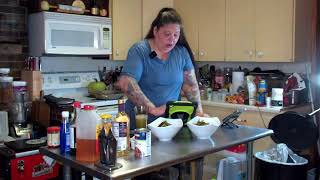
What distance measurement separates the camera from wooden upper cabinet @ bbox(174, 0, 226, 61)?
156 inches

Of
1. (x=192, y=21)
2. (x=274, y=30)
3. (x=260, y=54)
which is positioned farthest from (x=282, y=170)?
(x=192, y=21)

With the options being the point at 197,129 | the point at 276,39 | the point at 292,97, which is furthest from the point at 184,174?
the point at 276,39

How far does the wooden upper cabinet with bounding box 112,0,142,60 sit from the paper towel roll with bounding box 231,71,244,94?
1141 mm

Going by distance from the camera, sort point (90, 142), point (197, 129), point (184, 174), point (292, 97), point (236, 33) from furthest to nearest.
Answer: point (236, 33) < point (292, 97) < point (184, 174) < point (197, 129) < point (90, 142)

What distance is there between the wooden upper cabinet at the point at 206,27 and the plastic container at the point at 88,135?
2657 millimetres

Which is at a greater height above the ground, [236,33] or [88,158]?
[236,33]

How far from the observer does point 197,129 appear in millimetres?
1851

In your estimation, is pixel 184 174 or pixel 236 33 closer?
pixel 184 174

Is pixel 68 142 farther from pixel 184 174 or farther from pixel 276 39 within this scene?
pixel 276 39

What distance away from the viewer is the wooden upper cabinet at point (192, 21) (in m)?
4.20

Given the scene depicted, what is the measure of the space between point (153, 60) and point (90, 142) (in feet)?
3.18

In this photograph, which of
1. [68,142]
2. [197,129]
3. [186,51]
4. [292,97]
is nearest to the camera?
[68,142]

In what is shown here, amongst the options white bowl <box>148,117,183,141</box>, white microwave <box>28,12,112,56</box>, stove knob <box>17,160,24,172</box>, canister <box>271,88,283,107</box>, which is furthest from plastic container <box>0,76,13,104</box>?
canister <box>271,88,283,107</box>

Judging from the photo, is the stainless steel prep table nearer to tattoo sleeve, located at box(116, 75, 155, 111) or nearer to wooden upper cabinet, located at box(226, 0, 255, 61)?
tattoo sleeve, located at box(116, 75, 155, 111)
